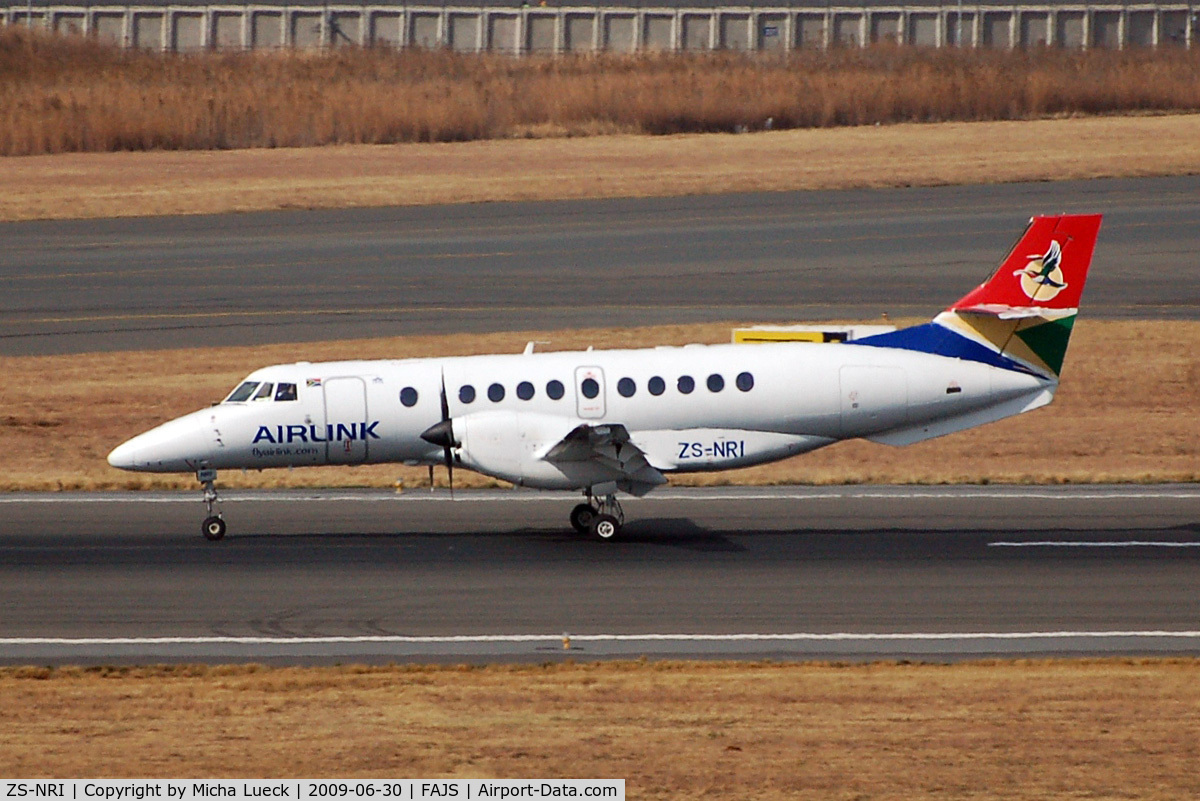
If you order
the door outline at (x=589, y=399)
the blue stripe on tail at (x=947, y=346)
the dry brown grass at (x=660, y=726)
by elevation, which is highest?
the blue stripe on tail at (x=947, y=346)

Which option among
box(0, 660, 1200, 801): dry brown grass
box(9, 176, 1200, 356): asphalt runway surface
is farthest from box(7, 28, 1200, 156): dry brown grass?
box(0, 660, 1200, 801): dry brown grass

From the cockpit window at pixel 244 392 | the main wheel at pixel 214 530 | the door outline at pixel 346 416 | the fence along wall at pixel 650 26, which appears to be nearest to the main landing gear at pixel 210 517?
the main wheel at pixel 214 530

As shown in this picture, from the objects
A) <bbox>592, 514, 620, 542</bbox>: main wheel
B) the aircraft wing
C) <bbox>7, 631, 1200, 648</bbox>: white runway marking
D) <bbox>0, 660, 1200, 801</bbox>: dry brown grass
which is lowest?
<bbox>0, 660, 1200, 801</bbox>: dry brown grass

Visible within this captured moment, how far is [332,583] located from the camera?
77.9 feet

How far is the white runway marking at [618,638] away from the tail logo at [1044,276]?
24.8ft

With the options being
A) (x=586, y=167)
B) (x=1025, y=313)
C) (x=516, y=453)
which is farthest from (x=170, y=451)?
(x=586, y=167)

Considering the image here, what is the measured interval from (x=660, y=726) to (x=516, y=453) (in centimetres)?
916

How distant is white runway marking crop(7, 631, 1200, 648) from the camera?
20.9 metres

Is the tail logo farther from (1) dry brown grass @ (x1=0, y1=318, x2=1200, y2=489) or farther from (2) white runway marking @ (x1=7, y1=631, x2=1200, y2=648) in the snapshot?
(2) white runway marking @ (x1=7, y1=631, x2=1200, y2=648)

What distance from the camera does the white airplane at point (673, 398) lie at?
86.8 feet

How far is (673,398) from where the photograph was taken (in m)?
26.5

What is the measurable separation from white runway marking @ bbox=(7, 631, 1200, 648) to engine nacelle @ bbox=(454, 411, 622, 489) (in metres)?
4.96

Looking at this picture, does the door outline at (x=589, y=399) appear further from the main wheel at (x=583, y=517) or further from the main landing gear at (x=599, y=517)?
the main wheel at (x=583, y=517)

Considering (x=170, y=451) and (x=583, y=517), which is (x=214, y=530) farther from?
(x=583, y=517)
